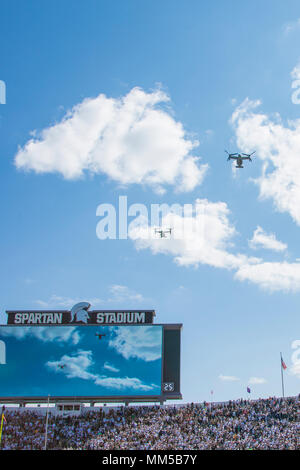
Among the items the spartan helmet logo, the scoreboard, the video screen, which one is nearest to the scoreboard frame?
the scoreboard

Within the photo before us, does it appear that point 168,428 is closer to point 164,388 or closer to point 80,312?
point 164,388

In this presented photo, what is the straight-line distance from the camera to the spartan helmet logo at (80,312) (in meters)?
74.6

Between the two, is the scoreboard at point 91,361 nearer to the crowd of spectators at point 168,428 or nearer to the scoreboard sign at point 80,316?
the scoreboard sign at point 80,316

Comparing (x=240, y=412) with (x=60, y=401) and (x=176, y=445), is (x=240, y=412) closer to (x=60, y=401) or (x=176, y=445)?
(x=176, y=445)

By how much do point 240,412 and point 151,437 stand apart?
38.3 ft

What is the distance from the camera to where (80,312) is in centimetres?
7500

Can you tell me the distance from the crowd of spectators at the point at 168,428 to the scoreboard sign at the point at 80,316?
11.4 meters

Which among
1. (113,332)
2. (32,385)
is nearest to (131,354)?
(113,332)

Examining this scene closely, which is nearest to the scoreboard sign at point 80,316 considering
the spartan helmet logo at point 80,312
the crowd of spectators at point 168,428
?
the spartan helmet logo at point 80,312

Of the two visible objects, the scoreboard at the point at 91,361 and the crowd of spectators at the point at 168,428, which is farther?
the scoreboard at the point at 91,361

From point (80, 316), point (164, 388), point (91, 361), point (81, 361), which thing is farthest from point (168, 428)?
point (80, 316)

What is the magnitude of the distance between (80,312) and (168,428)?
20166 mm
